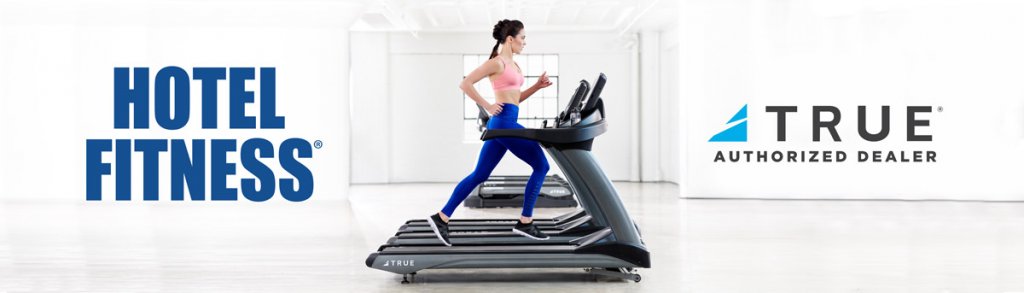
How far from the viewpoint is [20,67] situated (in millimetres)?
8641

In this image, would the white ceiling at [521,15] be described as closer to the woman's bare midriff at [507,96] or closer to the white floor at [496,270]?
the white floor at [496,270]

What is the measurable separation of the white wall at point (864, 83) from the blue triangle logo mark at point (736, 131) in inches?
2.1

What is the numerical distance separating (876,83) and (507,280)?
19.9 feet

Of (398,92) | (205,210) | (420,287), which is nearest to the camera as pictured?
(420,287)

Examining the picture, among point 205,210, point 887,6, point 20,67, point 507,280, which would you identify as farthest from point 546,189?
point 20,67

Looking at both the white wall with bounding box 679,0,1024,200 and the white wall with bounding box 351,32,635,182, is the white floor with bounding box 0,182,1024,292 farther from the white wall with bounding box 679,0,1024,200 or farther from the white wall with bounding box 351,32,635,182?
the white wall with bounding box 351,32,635,182

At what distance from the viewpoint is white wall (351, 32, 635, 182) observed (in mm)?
12711

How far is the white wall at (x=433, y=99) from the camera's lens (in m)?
12.7

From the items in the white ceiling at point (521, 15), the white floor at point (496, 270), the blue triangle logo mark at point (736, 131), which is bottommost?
the white floor at point (496, 270)

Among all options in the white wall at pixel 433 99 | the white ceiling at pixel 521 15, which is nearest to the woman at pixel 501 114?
the white ceiling at pixel 521 15

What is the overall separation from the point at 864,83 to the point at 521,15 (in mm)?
4368

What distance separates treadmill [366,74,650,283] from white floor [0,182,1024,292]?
0.09 m

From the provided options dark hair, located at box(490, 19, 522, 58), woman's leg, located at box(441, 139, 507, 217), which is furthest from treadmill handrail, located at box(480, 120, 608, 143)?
dark hair, located at box(490, 19, 522, 58)

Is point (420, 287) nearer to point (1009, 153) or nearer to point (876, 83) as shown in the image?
point (876, 83)
